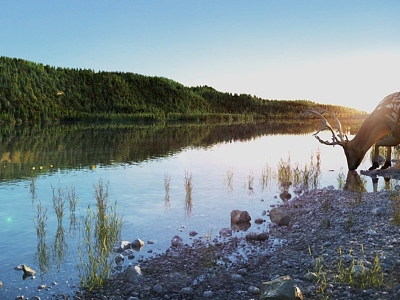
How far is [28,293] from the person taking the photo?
22.8 ft

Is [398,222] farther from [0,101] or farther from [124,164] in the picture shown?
[0,101]

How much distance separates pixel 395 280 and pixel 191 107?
115 metres

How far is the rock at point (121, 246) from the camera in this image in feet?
29.1

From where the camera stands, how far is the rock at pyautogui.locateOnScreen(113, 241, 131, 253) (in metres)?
8.86

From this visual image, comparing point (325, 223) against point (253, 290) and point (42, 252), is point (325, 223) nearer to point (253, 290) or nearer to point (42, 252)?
point (253, 290)

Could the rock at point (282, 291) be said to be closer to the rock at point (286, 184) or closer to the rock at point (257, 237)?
the rock at point (257, 237)

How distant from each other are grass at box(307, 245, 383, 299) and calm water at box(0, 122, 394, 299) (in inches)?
137

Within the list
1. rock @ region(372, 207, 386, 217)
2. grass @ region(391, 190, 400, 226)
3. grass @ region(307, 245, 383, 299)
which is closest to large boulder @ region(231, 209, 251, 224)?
rock @ region(372, 207, 386, 217)

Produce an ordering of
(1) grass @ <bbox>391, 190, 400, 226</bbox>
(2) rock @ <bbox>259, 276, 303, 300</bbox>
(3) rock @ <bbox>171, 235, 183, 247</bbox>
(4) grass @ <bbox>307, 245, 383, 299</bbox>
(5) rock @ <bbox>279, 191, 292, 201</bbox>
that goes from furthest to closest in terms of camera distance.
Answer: (5) rock @ <bbox>279, 191, 292, 201</bbox> < (3) rock @ <bbox>171, 235, 183, 247</bbox> < (1) grass @ <bbox>391, 190, 400, 226</bbox> < (4) grass @ <bbox>307, 245, 383, 299</bbox> < (2) rock @ <bbox>259, 276, 303, 300</bbox>

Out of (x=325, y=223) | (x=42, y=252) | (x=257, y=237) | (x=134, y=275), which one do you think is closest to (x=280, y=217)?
(x=325, y=223)

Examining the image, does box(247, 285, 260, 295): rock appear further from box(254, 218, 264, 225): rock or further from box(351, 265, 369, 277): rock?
box(254, 218, 264, 225): rock

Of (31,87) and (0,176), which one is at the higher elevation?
(31,87)

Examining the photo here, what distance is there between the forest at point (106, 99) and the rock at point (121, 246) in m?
57.4

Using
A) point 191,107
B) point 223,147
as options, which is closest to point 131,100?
point 191,107
